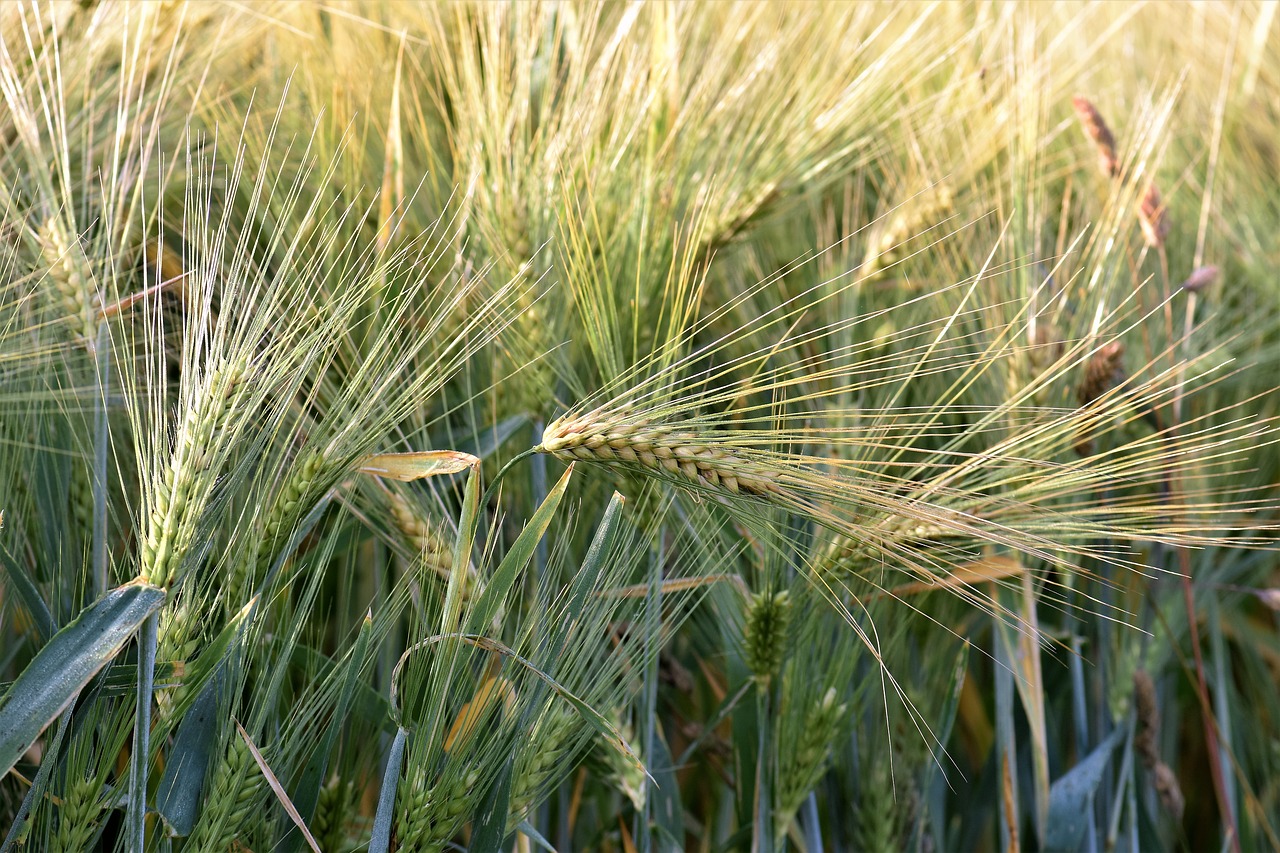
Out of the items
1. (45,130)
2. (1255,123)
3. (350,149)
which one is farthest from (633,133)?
(1255,123)

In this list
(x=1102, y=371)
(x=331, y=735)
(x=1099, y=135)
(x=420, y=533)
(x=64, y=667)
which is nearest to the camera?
(x=64, y=667)

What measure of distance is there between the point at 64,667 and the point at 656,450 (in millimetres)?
346

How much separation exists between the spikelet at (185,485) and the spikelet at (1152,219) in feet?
2.68

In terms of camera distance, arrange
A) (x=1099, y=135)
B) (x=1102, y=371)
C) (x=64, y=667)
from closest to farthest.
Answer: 1. (x=64, y=667)
2. (x=1102, y=371)
3. (x=1099, y=135)

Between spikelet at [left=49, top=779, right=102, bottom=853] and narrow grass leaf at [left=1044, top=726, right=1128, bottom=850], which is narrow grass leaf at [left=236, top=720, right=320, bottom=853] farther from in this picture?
narrow grass leaf at [left=1044, top=726, right=1128, bottom=850]

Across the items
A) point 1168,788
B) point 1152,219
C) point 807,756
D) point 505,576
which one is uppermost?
point 1152,219

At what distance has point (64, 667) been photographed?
1.84 ft

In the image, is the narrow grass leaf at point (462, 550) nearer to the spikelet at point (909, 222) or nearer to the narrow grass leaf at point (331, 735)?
the narrow grass leaf at point (331, 735)

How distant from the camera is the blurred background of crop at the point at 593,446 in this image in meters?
0.65

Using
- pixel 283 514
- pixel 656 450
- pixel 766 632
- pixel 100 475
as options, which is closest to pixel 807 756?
pixel 766 632

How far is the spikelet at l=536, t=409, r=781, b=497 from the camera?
62 cm

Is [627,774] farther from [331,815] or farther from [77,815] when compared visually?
[77,815]

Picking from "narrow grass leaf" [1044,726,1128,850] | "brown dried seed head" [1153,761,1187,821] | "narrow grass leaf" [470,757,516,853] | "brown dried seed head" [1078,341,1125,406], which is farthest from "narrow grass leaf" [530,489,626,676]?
"brown dried seed head" [1153,761,1187,821]

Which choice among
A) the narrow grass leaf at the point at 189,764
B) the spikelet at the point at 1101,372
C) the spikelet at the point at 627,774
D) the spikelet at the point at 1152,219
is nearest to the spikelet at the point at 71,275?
the narrow grass leaf at the point at 189,764
